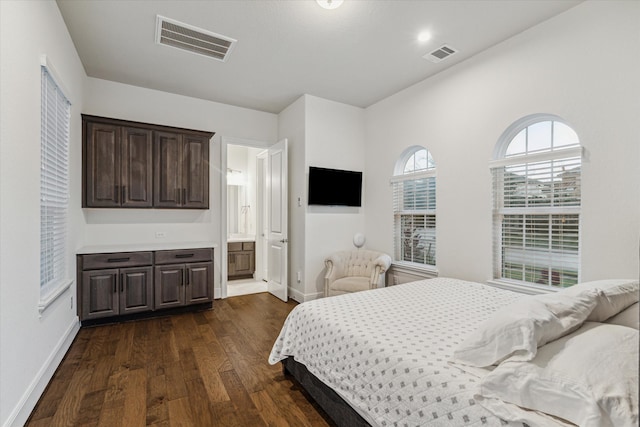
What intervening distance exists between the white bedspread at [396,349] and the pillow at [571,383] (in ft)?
0.28

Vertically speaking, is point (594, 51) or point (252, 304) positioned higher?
point (594, 51)

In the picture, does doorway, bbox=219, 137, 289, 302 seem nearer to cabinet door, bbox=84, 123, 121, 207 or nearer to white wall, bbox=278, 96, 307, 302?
Answer: white wall, bbox=278, 96, 307, 302

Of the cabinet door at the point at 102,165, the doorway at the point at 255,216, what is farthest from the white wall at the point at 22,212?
the doorway at the point at 255,216

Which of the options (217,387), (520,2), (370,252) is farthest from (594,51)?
(217,387)

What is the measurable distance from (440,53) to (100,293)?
457 centimetres

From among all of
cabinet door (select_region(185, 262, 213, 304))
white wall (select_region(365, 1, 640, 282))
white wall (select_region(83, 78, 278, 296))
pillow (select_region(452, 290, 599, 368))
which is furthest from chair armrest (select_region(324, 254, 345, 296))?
pillow (select_region(452, 290, 599, 368))

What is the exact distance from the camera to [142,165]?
376 cm

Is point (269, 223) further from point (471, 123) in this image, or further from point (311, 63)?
point (471, 123)

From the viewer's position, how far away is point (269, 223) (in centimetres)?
500

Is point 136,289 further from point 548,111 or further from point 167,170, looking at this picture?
point 548,111

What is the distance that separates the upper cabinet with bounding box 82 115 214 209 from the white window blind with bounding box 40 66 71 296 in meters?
0.57

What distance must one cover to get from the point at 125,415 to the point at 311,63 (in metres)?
3.53

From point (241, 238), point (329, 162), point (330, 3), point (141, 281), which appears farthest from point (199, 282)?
point (330, 3)

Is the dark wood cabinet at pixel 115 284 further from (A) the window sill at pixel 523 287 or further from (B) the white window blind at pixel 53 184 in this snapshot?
(A) the window sill at pixel 523 287
